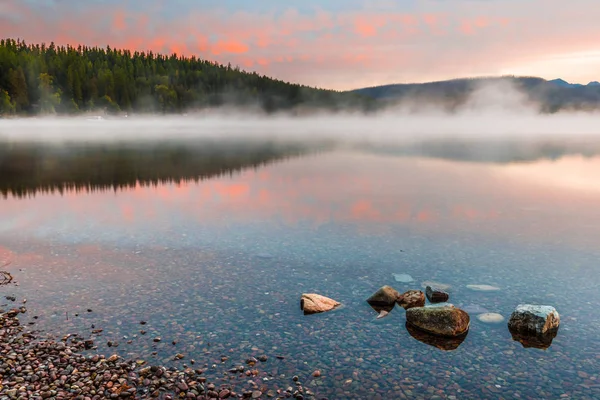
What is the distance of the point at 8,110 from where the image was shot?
623 ft

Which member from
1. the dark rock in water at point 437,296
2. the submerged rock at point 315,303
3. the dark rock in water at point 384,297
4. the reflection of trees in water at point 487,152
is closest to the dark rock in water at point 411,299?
the dark rock in water at point 384,297

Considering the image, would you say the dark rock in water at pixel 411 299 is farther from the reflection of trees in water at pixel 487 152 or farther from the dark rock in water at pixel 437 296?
the reflection of trees in water at pixel 487 152

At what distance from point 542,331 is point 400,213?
16.6m

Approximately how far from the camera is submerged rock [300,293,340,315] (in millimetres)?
14570

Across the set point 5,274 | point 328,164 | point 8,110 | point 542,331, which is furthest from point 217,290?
point 8,110

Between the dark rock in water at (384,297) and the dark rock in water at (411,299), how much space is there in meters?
0.21

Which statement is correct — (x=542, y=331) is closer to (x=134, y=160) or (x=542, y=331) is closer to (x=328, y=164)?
(x=328, y=164)

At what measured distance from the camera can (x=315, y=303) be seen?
1476cm

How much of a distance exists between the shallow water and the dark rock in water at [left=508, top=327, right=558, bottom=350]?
27 cm

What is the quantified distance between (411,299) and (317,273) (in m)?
4.28

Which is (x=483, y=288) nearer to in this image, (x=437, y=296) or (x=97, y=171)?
(x=437, y=296)

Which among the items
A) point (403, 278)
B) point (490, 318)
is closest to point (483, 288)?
point (490, 318)

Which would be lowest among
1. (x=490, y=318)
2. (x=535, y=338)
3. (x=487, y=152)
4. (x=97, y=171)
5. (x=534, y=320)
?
(x=535, y=338)

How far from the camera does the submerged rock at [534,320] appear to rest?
13.1 m
